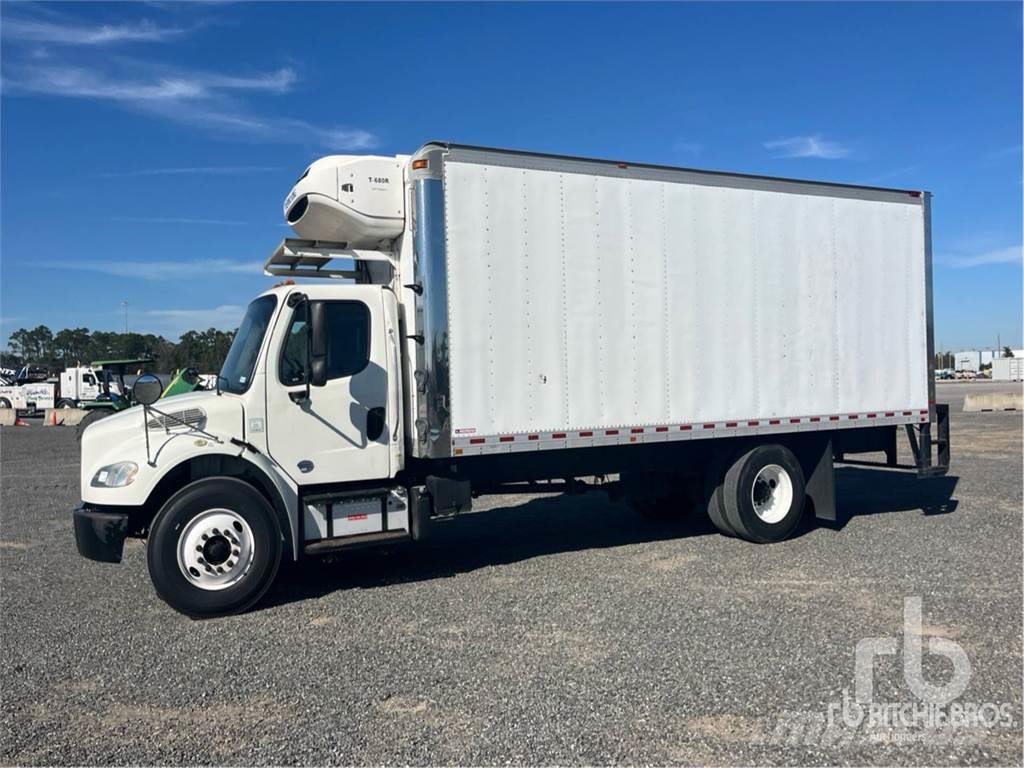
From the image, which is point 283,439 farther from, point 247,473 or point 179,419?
point 179,419

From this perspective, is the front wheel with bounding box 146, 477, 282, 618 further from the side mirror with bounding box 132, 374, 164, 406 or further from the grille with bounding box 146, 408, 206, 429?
the side mirror with bounding box 132, 374, 164, 406

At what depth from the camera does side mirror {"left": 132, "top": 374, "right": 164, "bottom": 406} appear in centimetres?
655

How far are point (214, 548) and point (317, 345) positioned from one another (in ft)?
5.97

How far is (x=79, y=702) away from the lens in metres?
4.84

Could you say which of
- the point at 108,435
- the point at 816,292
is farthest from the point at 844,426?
the point at 108,435

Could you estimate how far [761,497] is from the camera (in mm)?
9156

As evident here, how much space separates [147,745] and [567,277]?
16.9ft

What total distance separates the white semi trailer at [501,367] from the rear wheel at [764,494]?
0.08 ft

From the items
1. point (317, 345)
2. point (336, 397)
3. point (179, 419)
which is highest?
point (317, 345)

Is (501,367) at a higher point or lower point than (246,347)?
lower

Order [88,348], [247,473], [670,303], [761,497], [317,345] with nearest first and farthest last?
1. [317,345]
2. [247,473]
3. [670,303]
4. [761,497]
5. [88,348]

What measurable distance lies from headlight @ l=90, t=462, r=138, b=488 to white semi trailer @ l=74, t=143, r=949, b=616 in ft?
0.06

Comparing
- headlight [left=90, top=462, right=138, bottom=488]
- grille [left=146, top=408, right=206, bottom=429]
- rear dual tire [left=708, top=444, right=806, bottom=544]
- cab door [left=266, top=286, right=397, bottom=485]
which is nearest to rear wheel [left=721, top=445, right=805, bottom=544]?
rear dual tire [left=708, top=444, right=806, bottom=544]

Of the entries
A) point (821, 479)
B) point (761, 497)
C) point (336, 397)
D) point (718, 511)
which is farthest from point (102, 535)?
point (821, 479)
